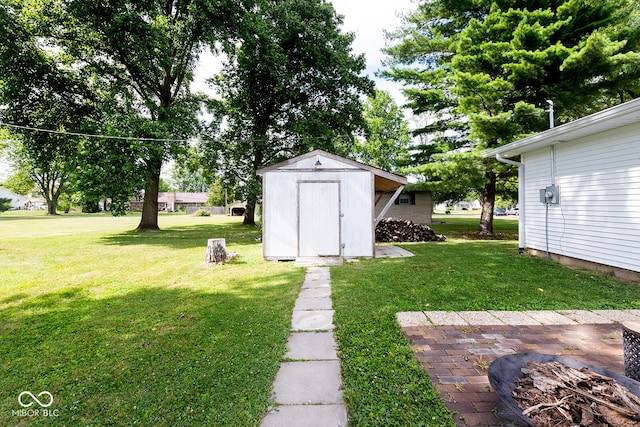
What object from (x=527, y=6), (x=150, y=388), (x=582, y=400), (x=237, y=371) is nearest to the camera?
(x=582, y=400)

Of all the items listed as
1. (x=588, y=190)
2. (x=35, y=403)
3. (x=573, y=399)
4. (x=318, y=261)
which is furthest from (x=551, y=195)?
(x=35, y=403)

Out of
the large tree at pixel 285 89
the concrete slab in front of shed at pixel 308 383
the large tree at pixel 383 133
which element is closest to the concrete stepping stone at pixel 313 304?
the concrete slab in front of shed at pixel 308 383

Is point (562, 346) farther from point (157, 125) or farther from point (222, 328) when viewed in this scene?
point (157, 125)

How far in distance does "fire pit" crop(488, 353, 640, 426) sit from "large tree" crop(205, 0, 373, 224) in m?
13.8

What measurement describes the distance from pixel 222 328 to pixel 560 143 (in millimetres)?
8202

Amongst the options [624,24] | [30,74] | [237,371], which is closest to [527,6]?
[624,24]

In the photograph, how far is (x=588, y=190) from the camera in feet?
20.5

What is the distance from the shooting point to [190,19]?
12.7 metres

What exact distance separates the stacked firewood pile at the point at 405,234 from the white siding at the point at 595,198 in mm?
4387

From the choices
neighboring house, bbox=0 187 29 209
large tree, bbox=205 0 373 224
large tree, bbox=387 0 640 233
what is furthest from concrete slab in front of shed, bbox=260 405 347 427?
neighboring house, bbox=0 187 29 209

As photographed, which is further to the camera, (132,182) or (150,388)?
(132,182)

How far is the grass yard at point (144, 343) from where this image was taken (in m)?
2.09

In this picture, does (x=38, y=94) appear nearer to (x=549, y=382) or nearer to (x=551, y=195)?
(x=549, y=382)

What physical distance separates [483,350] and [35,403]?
3.77 metres
